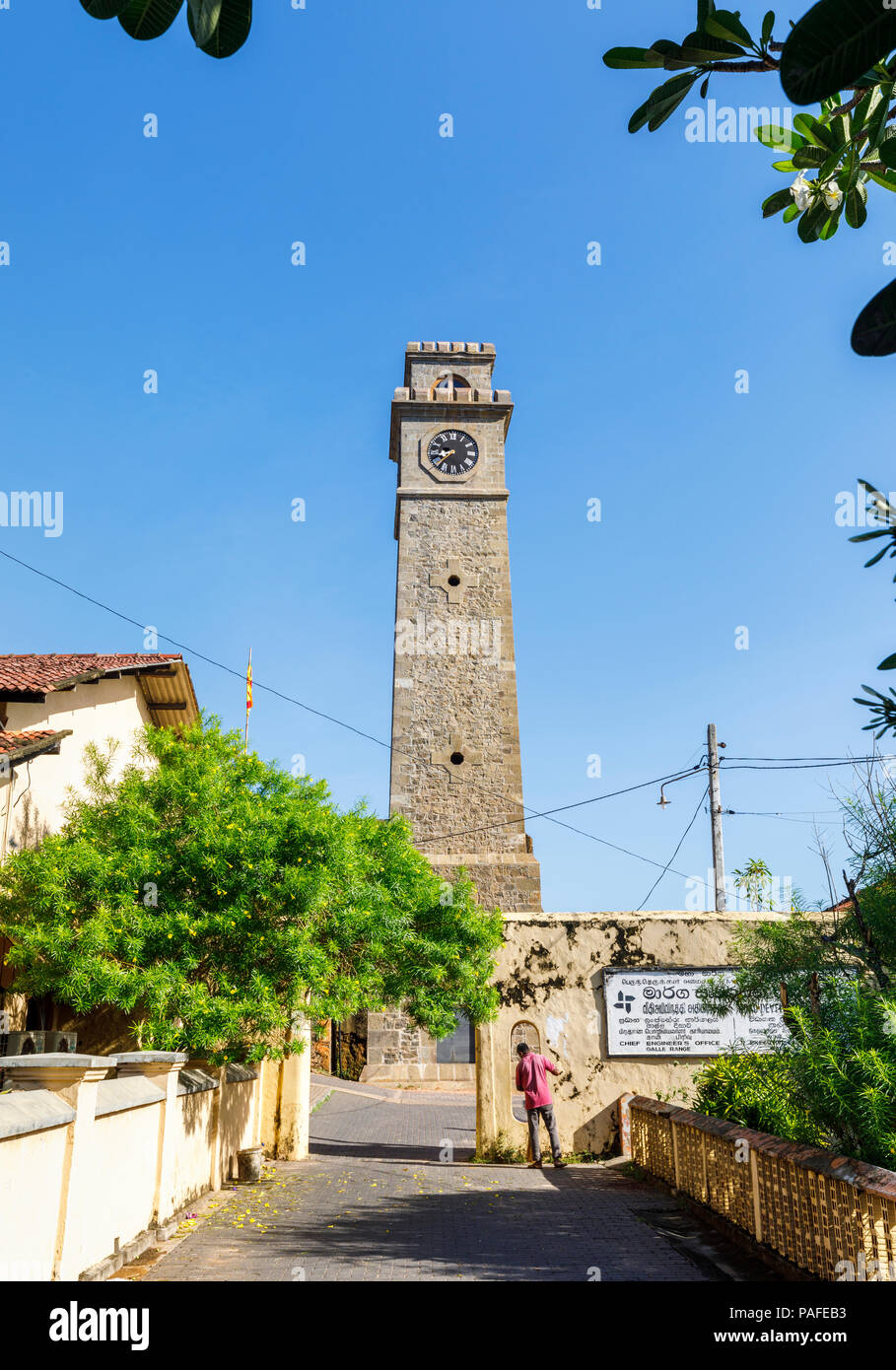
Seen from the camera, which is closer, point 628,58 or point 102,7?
point 102,7

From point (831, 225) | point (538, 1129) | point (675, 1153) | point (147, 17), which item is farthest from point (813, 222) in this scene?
point (538, 1129)

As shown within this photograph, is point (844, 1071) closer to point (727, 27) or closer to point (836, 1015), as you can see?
point (836, 1015)

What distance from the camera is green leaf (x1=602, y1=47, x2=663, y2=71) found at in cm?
232

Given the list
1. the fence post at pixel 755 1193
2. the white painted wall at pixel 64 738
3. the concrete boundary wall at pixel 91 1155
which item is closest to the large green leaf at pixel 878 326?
the concrete boundary wall at pixel 91 1155

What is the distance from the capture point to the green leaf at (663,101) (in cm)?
242

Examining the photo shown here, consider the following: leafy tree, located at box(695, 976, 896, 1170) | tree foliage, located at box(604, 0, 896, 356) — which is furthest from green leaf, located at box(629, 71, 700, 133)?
leafy tree, located at box(695, 976, 896, 1170)

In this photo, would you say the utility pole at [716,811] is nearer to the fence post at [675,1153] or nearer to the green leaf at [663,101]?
the fence post at [675,1153]

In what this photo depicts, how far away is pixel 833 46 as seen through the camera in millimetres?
1726

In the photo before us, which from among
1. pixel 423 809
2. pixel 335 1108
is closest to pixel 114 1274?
pixel 335 1108

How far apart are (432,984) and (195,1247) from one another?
6389 mm

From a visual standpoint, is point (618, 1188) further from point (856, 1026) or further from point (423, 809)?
point (423, 809)

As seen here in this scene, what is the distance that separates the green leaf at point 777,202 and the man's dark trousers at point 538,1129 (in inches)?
530

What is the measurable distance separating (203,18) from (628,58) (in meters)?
1.02

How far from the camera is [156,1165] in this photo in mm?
8547
